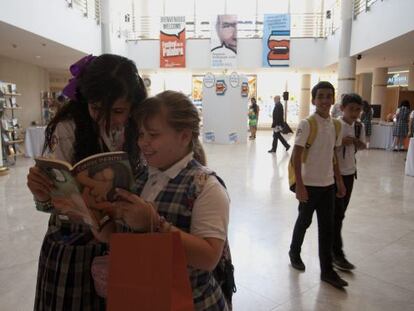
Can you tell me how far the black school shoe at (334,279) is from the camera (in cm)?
266

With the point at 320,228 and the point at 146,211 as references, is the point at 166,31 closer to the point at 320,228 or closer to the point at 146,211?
Result: the point at 320,228

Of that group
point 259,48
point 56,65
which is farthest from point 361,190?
point 56,65

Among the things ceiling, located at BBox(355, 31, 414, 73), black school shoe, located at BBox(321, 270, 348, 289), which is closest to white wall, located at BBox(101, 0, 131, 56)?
ceiling, located at BBox(355, 31, 414, 73)

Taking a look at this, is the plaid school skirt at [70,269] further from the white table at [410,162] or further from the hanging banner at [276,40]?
the hanging banner at [276,40]

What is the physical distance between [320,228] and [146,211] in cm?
207

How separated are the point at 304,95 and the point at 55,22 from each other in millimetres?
12568

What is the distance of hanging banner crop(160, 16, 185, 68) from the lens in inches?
590

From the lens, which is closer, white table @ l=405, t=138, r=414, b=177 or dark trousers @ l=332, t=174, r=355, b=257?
dark trousers @ l=332, t=174, r=355, b=257

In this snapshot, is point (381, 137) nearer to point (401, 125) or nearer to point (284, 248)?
point (401, 125)

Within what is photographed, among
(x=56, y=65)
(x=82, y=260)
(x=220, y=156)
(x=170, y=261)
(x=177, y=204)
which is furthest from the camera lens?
(x=56, y=65)

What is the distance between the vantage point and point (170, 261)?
891mm

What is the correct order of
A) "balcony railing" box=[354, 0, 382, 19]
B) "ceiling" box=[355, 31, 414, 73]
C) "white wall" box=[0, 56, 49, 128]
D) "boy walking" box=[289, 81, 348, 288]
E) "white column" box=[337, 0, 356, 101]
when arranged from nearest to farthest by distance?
"boy walking" box=[289, 81, 348, 288] → "ceiling" box=[355, 31, 414, 73] → "balcony railing" box=[354, 0, 382, 19] → "white column" box=[337, 0, 356, 101] → "white wall" box=[0, 56, 49, 128]

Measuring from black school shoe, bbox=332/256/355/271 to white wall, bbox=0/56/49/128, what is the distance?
13.2m

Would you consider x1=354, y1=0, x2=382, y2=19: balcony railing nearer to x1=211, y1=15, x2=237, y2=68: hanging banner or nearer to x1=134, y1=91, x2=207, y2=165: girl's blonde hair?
x1=211, y1=15, x2=237, y2=68: hanging banner
